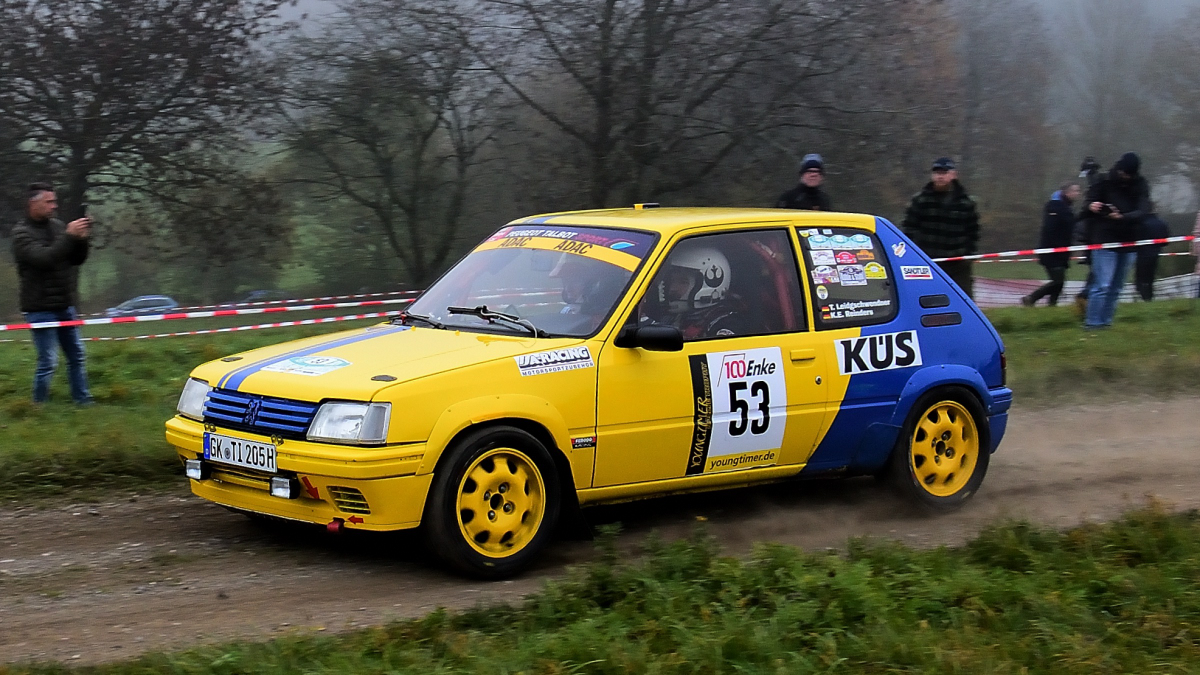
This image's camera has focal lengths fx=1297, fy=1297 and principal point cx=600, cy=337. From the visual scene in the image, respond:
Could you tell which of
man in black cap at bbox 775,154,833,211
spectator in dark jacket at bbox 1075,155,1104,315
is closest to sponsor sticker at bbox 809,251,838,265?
man in black cap at bbox 775,154,833,211

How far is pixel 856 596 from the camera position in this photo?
5.18 meters

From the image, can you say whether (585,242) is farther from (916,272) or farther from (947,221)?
(947,221)

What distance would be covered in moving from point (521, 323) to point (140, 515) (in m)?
2.46

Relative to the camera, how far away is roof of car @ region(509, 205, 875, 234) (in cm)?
690

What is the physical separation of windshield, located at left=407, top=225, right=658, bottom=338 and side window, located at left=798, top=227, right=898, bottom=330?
3.35ft

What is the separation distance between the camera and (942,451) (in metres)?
7.52

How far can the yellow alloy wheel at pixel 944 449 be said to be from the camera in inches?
291

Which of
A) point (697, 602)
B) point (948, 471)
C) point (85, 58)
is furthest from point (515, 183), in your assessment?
point (697, 602)

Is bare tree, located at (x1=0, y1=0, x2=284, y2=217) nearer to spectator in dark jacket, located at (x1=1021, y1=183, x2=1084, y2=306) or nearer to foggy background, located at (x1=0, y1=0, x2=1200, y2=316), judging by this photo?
foggy background, located at (x1=0, y1=0, x2=1200, y2=316)

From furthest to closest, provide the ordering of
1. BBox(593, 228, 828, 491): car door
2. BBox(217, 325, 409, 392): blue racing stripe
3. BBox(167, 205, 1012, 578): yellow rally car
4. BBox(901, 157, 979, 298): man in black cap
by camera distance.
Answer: BBox(901, 157, 979, 298): man in black cap → BBox(593, 228, 828, 491): car door → BBox(217, 325, 409, 392): blue racing stripe → BBox(167, 205, 1012, 578): yellow rally car

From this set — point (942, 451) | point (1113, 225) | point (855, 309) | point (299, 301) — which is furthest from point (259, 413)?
point (299, 301)

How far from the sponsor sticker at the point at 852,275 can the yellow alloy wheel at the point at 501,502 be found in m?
2.25

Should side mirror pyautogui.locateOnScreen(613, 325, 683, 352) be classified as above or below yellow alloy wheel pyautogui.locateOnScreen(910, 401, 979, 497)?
above

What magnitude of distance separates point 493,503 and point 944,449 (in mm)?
2973
